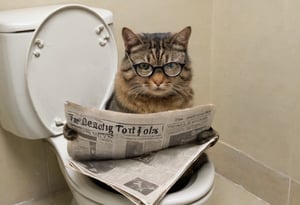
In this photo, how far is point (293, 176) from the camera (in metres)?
1.45

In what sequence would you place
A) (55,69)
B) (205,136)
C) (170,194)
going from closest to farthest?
(170,194) → (205,136) → (55,69)

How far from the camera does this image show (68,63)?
1241 millimetres

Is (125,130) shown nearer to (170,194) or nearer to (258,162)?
(170,194)

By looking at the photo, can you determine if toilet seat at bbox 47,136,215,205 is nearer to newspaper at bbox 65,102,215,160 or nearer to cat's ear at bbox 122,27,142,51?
newspaper at bbox 65,102,215,160

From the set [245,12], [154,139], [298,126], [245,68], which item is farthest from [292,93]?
[154,139]

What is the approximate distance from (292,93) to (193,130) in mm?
465

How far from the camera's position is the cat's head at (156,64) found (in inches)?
42.8

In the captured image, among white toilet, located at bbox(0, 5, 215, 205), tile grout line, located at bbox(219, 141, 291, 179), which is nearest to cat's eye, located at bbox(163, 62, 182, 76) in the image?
white toilet, located at bbox(0, 5, 215, 205)

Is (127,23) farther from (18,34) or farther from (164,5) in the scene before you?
(18,34)

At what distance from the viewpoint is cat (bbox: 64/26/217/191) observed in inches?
42.8

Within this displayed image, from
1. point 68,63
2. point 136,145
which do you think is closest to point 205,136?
point 136,145

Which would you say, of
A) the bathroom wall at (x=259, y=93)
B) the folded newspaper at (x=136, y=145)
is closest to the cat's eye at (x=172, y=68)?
the folded newspaper at (x=136, y=145)

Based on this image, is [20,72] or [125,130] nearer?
[125,130]

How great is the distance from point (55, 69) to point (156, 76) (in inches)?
12.2
